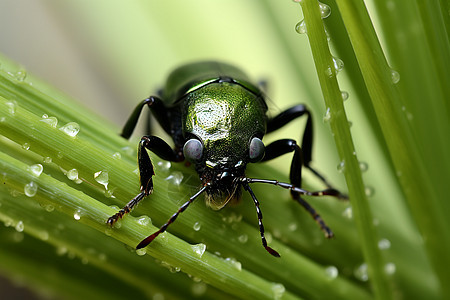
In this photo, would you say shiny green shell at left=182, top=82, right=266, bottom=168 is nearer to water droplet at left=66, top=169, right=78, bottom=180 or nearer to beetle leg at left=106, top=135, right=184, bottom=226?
beetle leg at left=106, top=135, right=184, bottom=226

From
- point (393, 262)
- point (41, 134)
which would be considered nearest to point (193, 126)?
point (41, 134)

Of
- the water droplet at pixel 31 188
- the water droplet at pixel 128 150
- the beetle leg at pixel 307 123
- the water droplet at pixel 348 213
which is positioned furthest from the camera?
the beetle leg at pixel 307 123

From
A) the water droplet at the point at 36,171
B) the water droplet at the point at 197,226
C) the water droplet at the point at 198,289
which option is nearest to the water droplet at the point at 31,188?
the water droplet at the point at 36,171

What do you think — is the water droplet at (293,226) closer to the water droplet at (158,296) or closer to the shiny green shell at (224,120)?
the shiny green shell at (224,120)

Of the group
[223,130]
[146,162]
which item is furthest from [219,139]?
[146,162]

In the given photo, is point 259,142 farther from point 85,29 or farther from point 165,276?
point 85,29

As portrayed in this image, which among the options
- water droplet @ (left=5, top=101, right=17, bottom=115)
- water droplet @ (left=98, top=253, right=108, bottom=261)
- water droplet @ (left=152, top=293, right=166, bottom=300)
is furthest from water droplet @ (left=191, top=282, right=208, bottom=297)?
water droplet @ (left=5, top=101, right=17, bottom=115)

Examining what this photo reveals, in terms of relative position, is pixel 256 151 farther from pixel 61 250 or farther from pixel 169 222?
pixel 61 250
